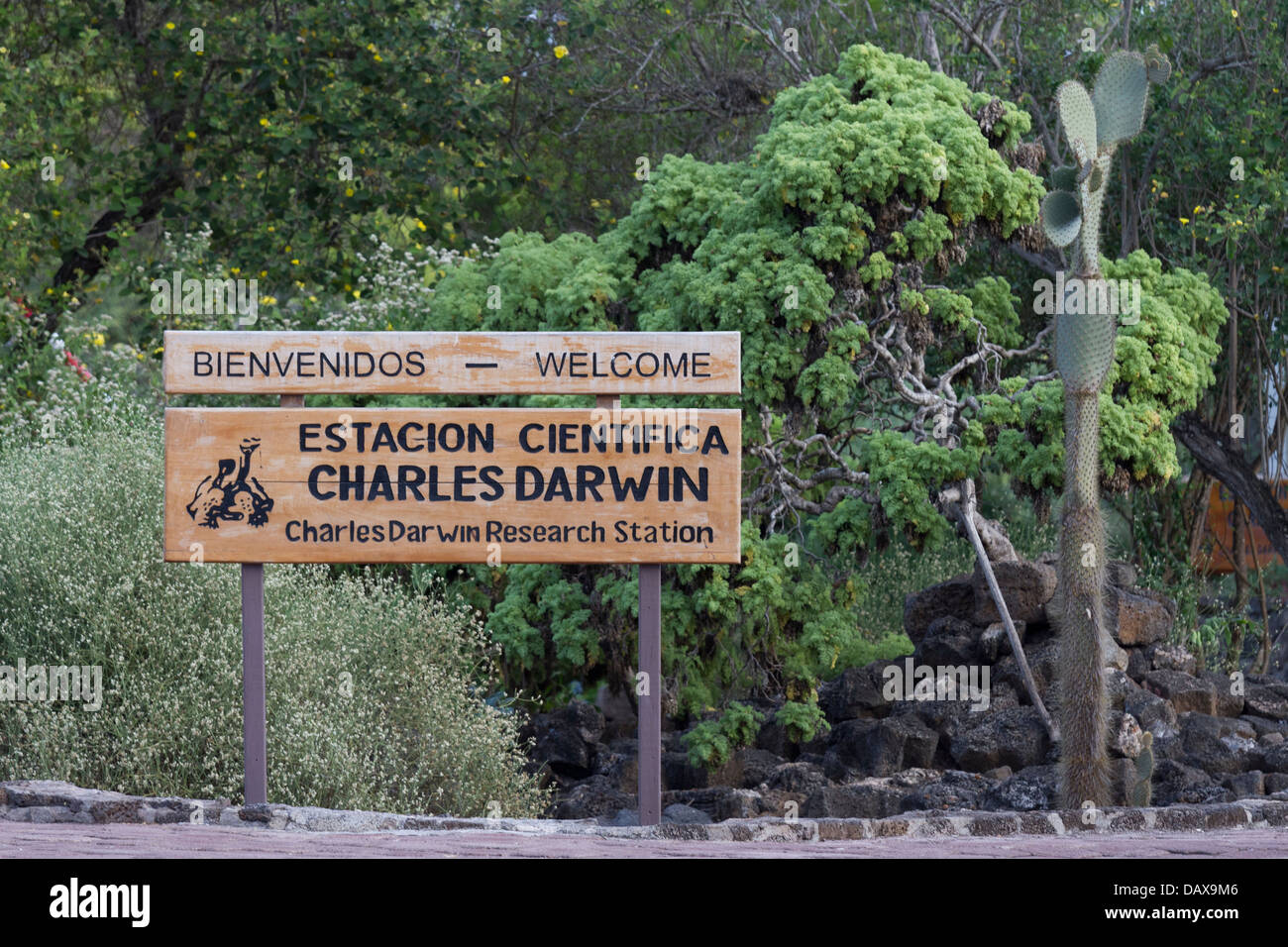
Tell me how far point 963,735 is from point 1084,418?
1.84m

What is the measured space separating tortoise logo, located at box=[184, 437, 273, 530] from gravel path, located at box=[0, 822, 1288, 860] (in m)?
1.19

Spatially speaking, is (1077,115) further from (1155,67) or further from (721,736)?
(721,736)

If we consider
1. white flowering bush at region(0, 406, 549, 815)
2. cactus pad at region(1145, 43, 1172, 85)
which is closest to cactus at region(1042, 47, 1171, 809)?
cactus pad at region(1145, 43, 1172, 85)

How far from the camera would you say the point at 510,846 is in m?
4.75

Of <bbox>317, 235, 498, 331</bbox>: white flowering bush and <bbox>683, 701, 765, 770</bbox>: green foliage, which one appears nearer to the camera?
<bbox>683, 701, 765, 770</bbox>: green foliage

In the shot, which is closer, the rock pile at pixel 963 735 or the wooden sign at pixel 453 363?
the wooden sign at pixel 453 363

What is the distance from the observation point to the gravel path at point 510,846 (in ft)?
14.9

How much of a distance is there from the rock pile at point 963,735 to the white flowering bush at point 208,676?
0.69 meters

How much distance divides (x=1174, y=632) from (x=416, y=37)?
7.75 metres

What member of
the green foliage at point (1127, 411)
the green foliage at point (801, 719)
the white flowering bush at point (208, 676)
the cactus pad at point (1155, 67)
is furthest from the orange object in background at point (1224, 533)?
the white flowering bush at point (208, 676)

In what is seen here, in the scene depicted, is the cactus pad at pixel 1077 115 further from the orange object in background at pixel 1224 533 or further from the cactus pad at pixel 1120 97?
the orange object in background at pixel 1224 533

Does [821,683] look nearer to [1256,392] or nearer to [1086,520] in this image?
[1086,520]

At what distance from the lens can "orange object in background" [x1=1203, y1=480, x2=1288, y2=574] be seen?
10.7 m

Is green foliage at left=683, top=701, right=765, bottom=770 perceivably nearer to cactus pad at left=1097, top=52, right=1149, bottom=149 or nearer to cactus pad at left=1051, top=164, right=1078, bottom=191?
cactus pad at left=1051, top=164, right=1078, bottom=191
